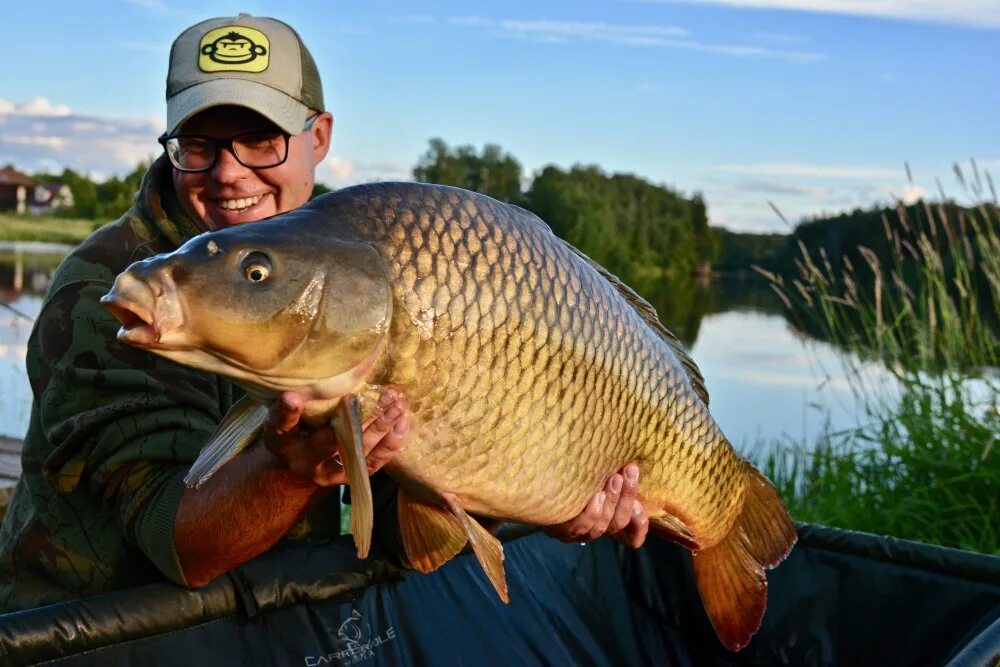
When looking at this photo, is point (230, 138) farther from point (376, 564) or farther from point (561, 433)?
point (561, 433)

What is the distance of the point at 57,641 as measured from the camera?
4.29ft

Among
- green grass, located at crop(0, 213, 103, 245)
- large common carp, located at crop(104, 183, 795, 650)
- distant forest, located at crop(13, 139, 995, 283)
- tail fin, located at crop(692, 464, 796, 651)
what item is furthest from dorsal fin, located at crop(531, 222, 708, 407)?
green grass, located at crop(0, 213, 103, 245)

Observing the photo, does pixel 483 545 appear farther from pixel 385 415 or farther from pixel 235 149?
pixel 235 149

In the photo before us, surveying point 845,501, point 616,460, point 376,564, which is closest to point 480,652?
point 376,564

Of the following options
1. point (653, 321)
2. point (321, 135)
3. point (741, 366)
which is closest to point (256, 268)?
point (653, 321)

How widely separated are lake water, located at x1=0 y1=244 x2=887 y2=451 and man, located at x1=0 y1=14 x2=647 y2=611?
222 centimetres

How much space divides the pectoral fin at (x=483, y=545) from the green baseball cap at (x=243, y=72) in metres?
0.89

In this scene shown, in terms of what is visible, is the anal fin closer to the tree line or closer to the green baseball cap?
the green baseball cap

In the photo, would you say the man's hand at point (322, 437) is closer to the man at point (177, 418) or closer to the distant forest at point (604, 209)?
the man at point (177, 418)

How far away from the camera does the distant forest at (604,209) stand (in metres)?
19.4

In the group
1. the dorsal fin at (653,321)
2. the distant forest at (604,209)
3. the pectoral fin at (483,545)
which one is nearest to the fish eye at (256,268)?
the pectoral fin at (483,545)

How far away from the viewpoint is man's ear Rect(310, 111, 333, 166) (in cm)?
201

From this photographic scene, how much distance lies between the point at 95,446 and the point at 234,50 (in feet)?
2.47

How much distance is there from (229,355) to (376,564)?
3.08 feet
